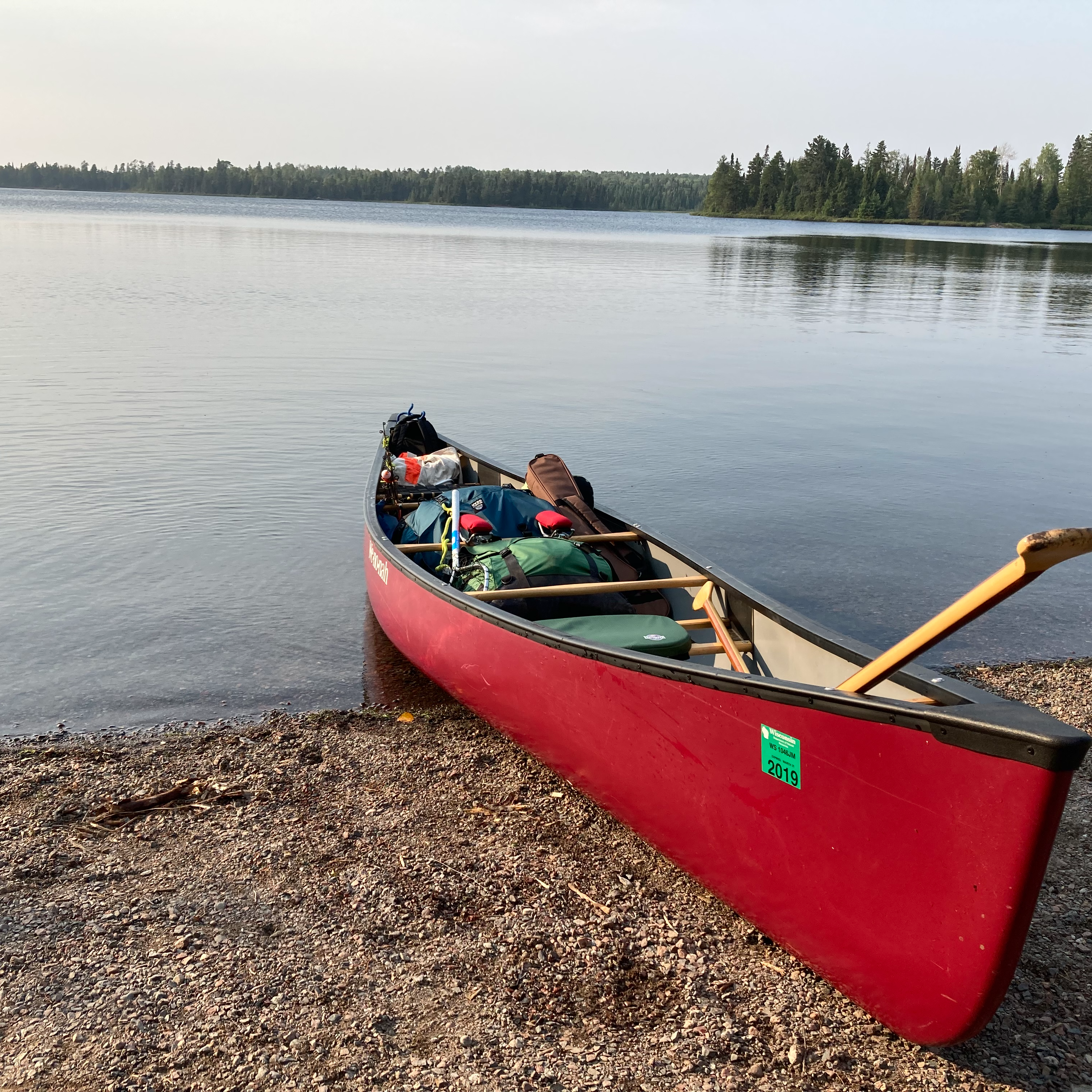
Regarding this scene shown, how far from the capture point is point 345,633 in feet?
24.6

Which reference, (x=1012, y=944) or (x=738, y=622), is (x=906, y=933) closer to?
(x=1012, y=944)

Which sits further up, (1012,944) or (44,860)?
(1012,944)

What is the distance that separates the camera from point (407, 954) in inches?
152

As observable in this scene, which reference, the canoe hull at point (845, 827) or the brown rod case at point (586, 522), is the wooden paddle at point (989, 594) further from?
the brown rod case at point (586, 522)

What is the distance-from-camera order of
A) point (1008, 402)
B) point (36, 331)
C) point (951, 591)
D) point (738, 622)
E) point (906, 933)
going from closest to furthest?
point (906, 933) < point (738, 622) < point (951, 591) < point (1008, 402) < point (36, 331)

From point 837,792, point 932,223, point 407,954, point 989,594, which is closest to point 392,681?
point 407,954

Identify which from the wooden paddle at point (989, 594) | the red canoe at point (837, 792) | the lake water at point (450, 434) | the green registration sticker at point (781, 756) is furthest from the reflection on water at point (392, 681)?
the wooden paddle at point (989, 594)

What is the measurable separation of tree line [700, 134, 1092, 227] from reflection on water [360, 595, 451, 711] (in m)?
146

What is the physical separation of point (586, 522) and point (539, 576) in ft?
4.31

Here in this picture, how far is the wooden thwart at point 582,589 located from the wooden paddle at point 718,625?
0.37 feet

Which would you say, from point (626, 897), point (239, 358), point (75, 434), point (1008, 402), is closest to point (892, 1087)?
point (626, 897)

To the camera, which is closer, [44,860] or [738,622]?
[44,860]

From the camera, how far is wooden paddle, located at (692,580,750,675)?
16.5ft

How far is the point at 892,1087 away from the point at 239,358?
1710 cm
